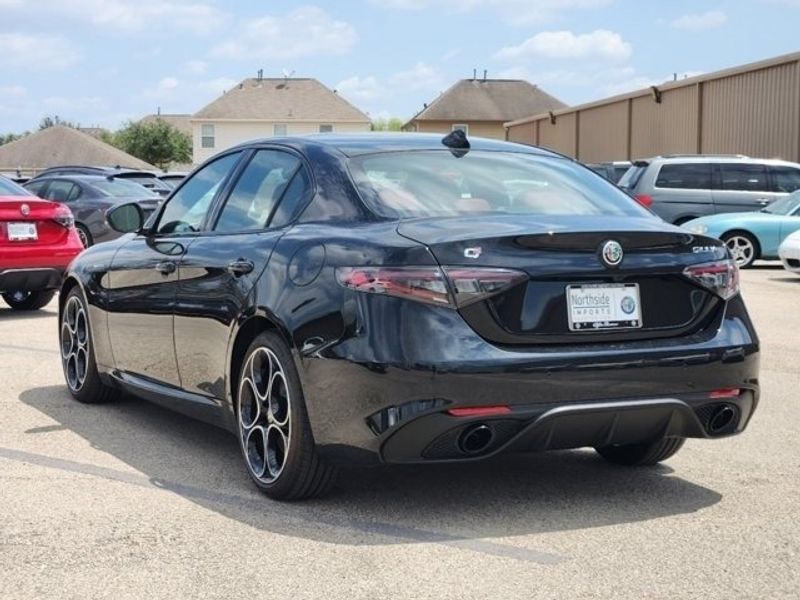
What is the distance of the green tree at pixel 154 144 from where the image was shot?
9269 centimetres

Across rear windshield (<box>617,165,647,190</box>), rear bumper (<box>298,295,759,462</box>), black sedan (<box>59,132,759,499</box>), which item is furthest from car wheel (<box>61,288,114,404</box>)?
rear windshield (<box>617,165,647,190</box>)

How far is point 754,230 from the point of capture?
19.9 meters

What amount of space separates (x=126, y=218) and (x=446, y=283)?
328cm

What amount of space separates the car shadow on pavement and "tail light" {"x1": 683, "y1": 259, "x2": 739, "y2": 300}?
893 mm

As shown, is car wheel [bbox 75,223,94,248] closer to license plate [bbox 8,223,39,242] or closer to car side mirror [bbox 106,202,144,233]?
license plate [bbox 8,223,39,242]

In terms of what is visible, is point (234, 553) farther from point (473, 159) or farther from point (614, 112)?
point (614, 112)

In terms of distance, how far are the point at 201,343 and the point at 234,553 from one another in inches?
62.5

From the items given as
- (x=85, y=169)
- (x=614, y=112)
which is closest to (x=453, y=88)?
(x=614, y=112)

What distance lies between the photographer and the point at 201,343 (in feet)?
19.3

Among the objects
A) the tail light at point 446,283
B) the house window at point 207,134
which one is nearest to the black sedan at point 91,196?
the tail light at point 446,283

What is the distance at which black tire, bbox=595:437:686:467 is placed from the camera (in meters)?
5.77

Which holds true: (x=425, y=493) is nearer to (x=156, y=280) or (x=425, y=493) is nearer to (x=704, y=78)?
(x=156, y=280)

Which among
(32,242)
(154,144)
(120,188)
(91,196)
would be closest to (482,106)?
(154,144)

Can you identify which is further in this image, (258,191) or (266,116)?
(266,116)
